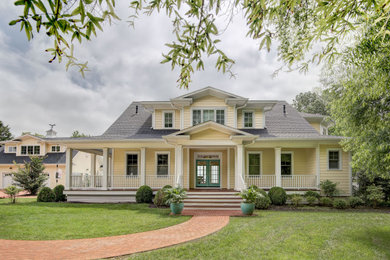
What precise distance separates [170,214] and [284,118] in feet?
37.1

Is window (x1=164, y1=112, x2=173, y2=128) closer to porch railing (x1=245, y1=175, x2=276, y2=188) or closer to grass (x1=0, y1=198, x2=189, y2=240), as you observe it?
porch railing (x1=245, y1=175, x2=276, y2=188)

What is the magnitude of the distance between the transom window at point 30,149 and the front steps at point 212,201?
22.7 m

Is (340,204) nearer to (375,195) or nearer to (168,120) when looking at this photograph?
(375,195)

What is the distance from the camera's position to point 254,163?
17.4 m

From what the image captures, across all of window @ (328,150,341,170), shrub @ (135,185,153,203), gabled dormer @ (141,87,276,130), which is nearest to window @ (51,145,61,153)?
gabled dormer @ (141,87,276,130)

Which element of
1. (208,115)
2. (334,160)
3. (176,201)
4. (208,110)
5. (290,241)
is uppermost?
(208,110)

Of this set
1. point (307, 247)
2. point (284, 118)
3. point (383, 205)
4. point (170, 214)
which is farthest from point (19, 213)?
point (383, 205)

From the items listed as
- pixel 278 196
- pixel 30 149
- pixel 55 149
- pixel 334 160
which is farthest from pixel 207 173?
pixel 30 149

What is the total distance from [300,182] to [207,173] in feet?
17.7

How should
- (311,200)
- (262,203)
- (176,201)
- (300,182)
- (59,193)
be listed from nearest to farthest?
(176,201), (262,203), (311,200), (300,182), (59,193)

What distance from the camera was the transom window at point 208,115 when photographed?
17.3m

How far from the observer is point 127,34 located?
3.02 metres

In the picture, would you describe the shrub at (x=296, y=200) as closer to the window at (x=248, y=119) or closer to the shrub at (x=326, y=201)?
the shrub at (x=326, y=201)

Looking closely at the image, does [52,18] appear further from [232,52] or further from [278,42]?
[278,42]
